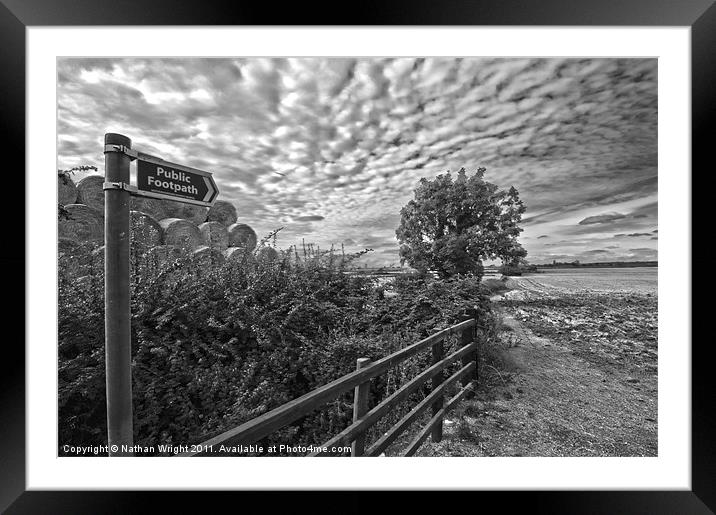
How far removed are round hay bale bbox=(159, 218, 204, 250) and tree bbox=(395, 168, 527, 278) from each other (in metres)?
1.83

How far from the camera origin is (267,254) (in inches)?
97.3

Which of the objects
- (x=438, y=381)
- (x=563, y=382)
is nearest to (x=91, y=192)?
(x=438, y=381)

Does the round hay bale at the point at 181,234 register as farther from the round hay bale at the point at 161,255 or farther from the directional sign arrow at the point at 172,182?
the directional sign arrow at the point at 172,182

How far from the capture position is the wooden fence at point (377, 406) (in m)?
1.09

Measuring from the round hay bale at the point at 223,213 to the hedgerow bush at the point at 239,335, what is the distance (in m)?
0.34

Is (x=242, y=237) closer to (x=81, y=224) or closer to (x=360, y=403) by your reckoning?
(x=81, y=224)

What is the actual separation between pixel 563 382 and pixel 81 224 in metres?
4.09

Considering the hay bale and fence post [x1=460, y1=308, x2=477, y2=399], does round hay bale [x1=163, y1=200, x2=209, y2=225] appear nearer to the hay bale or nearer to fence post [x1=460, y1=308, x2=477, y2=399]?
the hay bale

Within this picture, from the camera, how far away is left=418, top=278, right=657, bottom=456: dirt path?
204 centimetres

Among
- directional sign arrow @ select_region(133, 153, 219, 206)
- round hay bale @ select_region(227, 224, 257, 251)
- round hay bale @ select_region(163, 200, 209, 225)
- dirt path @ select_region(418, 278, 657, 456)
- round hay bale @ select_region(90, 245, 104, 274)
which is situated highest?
round hay bale @ select_region(163, 200, 209, 225)

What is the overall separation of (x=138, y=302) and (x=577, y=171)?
3323 mm

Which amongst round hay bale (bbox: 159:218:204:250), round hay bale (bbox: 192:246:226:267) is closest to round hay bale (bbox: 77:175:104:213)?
round hay bale (bbox: 159:218:204:250)

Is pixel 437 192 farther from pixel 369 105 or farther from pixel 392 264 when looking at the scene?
pixel 369 105
